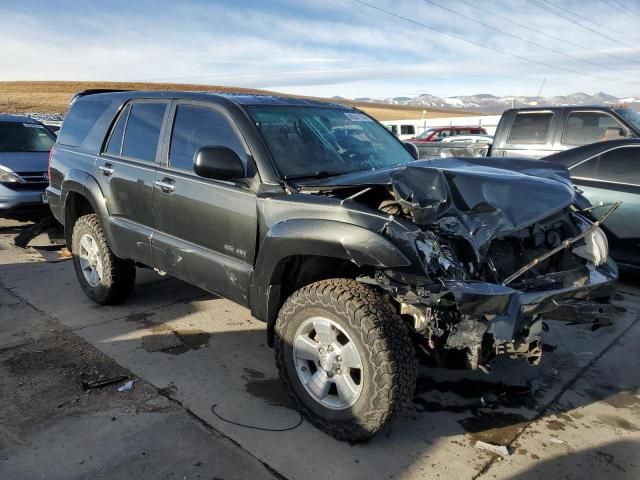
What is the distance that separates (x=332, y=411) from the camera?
2957 millimetres

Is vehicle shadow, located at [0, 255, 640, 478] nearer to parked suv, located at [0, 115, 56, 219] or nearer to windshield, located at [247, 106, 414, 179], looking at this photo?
windshield, located at [247, 106, 414, 179]

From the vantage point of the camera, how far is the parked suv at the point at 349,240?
8.75ft

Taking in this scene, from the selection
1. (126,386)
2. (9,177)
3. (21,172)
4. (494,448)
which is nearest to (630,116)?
(494,448)

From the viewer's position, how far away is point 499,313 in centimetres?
254

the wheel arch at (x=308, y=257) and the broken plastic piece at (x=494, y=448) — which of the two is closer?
the wheel arch at (x=308, y=257)

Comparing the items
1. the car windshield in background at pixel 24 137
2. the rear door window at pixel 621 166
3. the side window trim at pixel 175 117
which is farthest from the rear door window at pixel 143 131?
the car windshield in background at pixel 24 137

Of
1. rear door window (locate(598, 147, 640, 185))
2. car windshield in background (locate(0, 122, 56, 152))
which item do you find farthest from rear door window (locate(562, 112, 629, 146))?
car windshield in background (locate(0, 122, 56, 152))

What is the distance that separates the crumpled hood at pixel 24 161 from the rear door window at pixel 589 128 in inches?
312

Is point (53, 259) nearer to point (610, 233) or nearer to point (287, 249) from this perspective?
point (287, 249)

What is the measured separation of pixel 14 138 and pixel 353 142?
7.30 meters

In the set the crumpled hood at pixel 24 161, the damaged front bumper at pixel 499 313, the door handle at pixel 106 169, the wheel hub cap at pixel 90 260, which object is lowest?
the wheel hub cap at pixel 90 260

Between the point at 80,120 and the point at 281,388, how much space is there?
3388 millimetres

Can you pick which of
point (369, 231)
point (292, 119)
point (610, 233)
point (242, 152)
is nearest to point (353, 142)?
point (292, 119)

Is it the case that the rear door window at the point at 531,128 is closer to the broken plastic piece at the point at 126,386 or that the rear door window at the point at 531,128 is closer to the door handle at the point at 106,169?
the door handle at the point at 106,169
